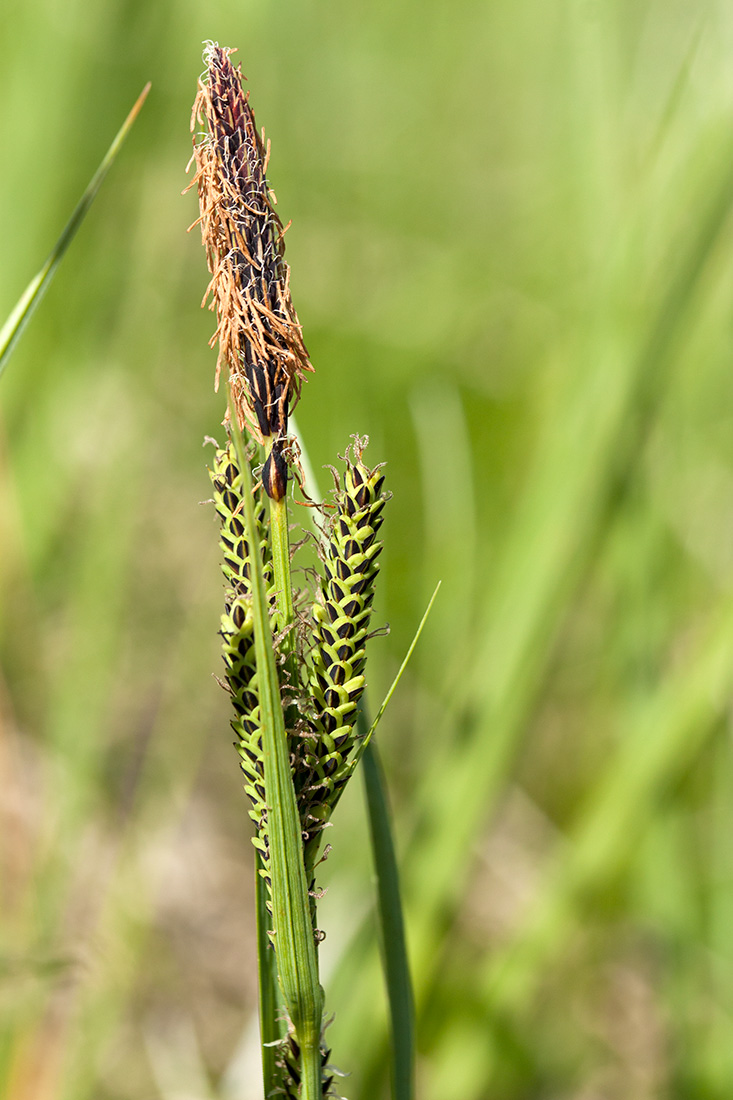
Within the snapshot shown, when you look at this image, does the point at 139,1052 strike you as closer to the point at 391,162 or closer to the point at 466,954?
the point at 466,954

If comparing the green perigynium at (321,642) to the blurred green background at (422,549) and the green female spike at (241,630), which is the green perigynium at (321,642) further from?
the blurred green background at (422,549)

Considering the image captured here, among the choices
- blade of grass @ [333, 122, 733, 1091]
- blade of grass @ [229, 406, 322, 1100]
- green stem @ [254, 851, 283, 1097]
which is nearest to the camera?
blade of grass @ [229, 406, 322, 1100]

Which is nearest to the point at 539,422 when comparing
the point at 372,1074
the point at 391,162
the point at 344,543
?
the point at 391,162

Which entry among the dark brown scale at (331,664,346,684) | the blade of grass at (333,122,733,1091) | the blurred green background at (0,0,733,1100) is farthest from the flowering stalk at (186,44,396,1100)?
the blade of grass at (333,122,733,1091)

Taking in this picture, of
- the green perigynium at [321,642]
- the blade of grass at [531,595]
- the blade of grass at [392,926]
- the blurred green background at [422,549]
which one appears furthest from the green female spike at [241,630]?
the blade of grass at [531,595]

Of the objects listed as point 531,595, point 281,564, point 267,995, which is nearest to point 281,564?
point 281,564

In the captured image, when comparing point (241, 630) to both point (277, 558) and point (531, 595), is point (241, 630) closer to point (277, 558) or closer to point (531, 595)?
point (277, 558)

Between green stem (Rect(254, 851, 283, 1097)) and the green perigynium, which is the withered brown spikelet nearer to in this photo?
the green perigynium

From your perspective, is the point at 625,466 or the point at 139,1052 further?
the point at 139,1052
